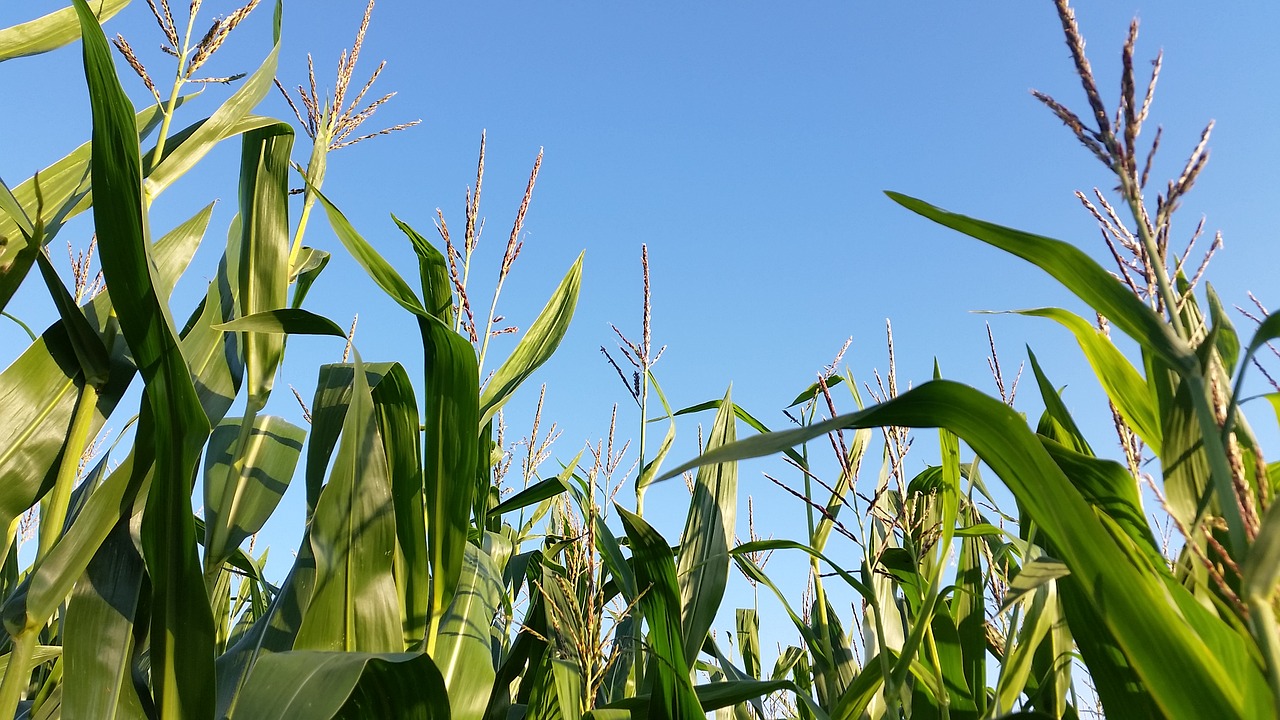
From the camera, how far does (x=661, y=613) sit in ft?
4.18

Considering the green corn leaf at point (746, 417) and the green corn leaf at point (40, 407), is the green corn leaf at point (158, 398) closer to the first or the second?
the green corn leaf at point (40, 407)

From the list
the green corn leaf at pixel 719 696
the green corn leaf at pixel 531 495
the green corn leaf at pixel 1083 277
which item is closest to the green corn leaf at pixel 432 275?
the green corn leaf at pixel 531 495

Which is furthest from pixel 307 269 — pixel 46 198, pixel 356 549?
pixel 356 549

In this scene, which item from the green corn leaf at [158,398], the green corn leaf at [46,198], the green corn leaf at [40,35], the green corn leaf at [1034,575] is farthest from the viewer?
the green corn leaf at [40,35]

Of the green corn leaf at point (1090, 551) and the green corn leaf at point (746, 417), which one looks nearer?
the green corn leaf at point (1090, 551)

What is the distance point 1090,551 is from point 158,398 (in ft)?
3.53

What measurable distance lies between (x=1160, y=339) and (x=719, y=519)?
976 mm

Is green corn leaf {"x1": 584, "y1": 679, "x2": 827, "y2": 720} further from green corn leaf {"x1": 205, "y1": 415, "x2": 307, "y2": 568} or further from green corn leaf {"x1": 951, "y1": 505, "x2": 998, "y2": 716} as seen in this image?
green corn leaf {"x1": 205, "y1": 415, "x2": 307, "y2": 568}

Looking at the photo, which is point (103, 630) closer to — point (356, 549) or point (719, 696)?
point (356, 549)

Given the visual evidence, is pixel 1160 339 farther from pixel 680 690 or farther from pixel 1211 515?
pixel 680 690

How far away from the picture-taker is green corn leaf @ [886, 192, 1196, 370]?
56 cm

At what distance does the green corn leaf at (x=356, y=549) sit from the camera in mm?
1086

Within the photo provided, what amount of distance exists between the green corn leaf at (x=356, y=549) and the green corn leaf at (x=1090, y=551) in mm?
693

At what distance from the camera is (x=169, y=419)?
959 millimetres
